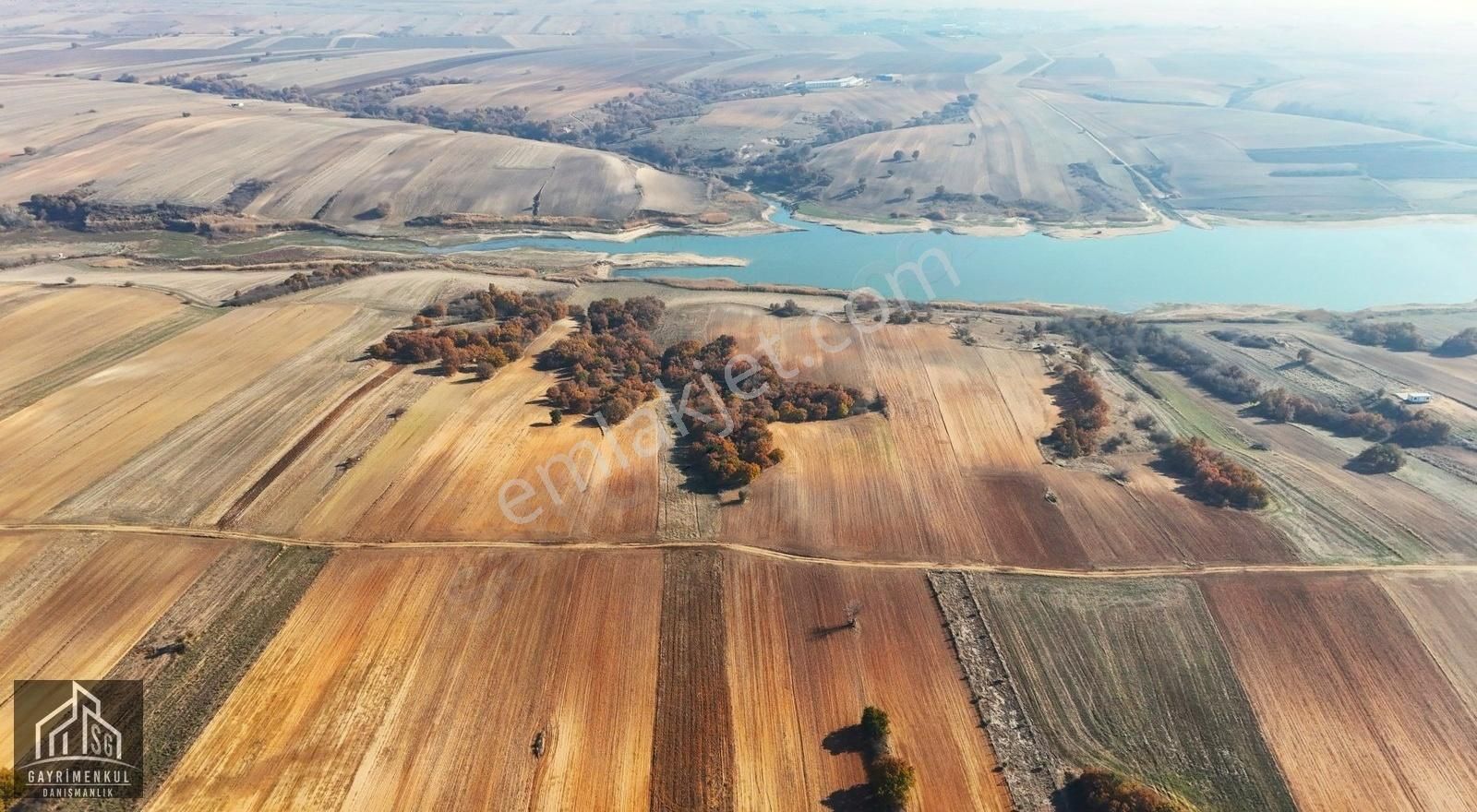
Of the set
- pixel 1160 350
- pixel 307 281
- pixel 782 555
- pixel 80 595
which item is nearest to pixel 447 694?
pixel 782 555

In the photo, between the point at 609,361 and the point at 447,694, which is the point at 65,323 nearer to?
the point at 609,361

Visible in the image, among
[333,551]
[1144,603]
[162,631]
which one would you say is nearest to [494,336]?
[333,551]

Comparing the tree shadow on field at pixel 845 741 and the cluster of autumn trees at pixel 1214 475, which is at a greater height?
the cluster of autumn trees at pixel 1214 475

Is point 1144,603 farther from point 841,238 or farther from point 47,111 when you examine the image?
point 47,111

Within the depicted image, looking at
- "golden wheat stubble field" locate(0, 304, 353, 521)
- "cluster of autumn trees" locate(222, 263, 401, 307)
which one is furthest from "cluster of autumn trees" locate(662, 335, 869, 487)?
"cluster of autumn trees" locate(222, 263, 401, 307)

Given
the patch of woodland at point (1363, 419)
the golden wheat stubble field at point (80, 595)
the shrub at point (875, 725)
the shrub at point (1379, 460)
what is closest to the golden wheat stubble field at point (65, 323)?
the golden wheat stubble field at point (80, 595)

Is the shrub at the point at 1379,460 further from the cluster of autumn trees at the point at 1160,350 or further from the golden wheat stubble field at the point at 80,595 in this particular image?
the golden wheat stubble field at the point at 80,595
